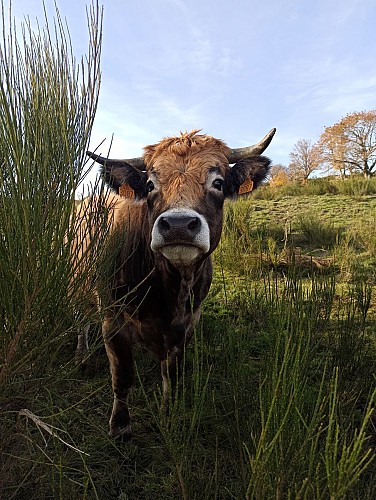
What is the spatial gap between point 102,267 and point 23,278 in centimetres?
60

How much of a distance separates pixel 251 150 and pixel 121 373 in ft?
7.22

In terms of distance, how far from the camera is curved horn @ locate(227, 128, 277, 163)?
130 inches

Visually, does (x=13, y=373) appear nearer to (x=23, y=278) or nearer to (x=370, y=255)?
(x=23, y=278)

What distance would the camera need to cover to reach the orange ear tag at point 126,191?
3.10 m

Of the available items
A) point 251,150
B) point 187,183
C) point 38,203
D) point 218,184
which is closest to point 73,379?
point 38,203

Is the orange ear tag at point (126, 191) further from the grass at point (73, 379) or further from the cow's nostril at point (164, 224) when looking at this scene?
the grass at point (73, 379)

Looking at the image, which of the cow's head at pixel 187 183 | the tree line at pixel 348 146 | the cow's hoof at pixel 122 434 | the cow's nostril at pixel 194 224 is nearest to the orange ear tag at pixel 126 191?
the cow's head at pixel 187 183

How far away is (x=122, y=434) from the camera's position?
2.96m

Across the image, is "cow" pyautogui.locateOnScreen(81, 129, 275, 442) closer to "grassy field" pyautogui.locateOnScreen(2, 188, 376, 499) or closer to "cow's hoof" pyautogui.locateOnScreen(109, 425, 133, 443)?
"cow's hoof" pyautogui.locateOnScreen(109, 425, 133, 443)

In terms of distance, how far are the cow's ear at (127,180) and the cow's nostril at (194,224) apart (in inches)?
37.5

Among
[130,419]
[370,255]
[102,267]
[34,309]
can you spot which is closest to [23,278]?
[34,309]

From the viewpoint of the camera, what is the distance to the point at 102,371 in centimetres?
389

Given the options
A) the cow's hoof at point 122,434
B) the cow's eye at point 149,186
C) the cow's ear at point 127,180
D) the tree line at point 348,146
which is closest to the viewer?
the cow's eye at point 149,186

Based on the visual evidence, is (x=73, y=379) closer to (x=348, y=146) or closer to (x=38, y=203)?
(x=38, y=203)
